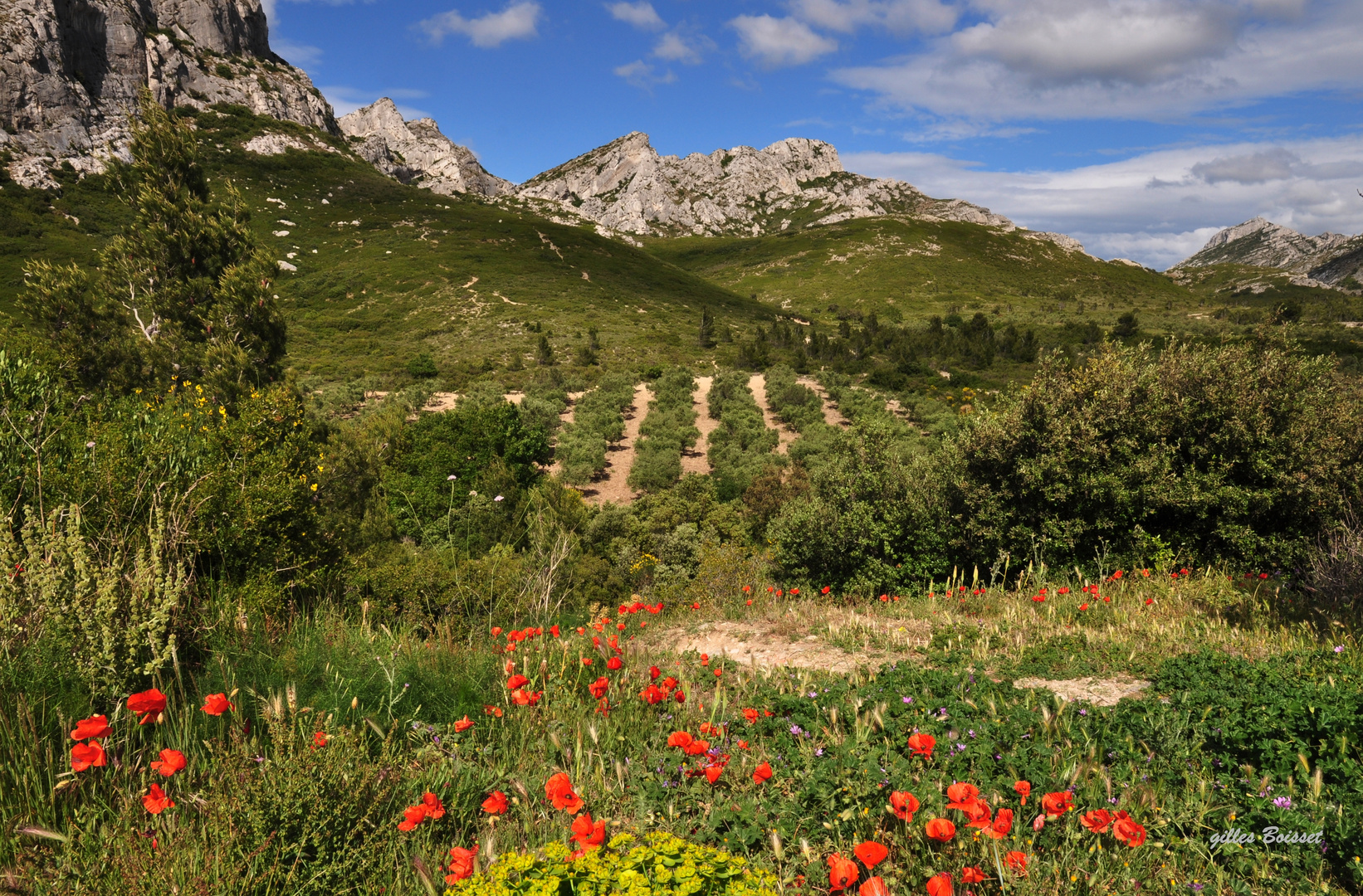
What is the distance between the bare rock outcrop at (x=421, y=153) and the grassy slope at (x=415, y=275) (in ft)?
132

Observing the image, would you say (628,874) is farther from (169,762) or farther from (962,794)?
(169,762)

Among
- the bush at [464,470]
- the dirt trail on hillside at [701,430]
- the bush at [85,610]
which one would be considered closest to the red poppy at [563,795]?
the bush at [85,610]

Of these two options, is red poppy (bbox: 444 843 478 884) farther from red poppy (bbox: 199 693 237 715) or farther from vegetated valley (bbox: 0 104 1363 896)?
red poppy (bbox: 199 693 237 715)

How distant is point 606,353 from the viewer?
3966cm

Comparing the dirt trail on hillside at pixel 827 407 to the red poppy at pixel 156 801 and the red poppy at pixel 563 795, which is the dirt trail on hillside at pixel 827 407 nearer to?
the red poppy at pixel 563 795

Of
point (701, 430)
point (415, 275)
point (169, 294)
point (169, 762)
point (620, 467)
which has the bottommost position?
point (620, 467)

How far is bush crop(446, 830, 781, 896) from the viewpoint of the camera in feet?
5.67

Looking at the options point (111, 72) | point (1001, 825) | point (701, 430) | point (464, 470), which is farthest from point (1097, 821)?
point (111, 72)

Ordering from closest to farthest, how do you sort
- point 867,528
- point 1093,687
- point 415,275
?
point 1093,687
point 867,528
point 415,275

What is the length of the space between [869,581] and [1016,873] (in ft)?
26.6

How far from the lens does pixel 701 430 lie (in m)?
25.1

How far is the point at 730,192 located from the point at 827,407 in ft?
511

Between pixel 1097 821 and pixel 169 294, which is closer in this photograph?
pixel 1097 821
